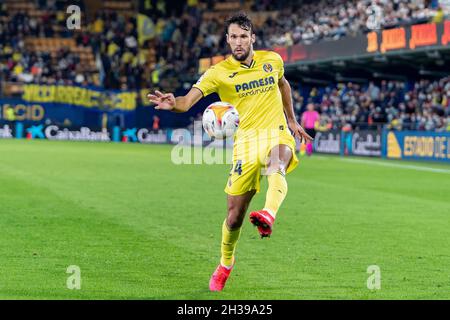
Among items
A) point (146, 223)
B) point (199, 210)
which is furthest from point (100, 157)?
point (146, 223)

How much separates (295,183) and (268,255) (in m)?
11.7

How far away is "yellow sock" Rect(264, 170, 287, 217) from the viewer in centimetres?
798

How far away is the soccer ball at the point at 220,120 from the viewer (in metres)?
8.02

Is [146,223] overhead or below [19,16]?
below

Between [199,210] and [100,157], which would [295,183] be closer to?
[199,210]

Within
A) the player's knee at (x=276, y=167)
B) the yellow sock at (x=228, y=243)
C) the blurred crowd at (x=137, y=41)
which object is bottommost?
the yellow sock at (x=228, y=243)

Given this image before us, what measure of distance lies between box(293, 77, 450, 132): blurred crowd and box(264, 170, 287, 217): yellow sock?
84.8ft

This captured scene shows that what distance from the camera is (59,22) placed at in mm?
59438

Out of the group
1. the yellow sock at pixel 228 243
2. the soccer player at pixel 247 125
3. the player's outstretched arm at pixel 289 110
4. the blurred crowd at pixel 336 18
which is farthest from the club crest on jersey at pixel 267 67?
the blurred crowd at pixel 336 18

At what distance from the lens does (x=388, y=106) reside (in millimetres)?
39781

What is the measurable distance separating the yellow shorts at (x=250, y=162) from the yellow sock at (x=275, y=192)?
0.41 feet

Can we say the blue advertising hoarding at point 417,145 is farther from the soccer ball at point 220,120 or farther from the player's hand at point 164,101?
the player's hand at point 164,101

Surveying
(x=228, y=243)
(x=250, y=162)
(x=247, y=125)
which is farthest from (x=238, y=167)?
(x=228, y=243)

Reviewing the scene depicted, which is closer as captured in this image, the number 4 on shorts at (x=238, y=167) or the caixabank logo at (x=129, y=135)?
the number 4 on shorts at (x=238, y=167)
